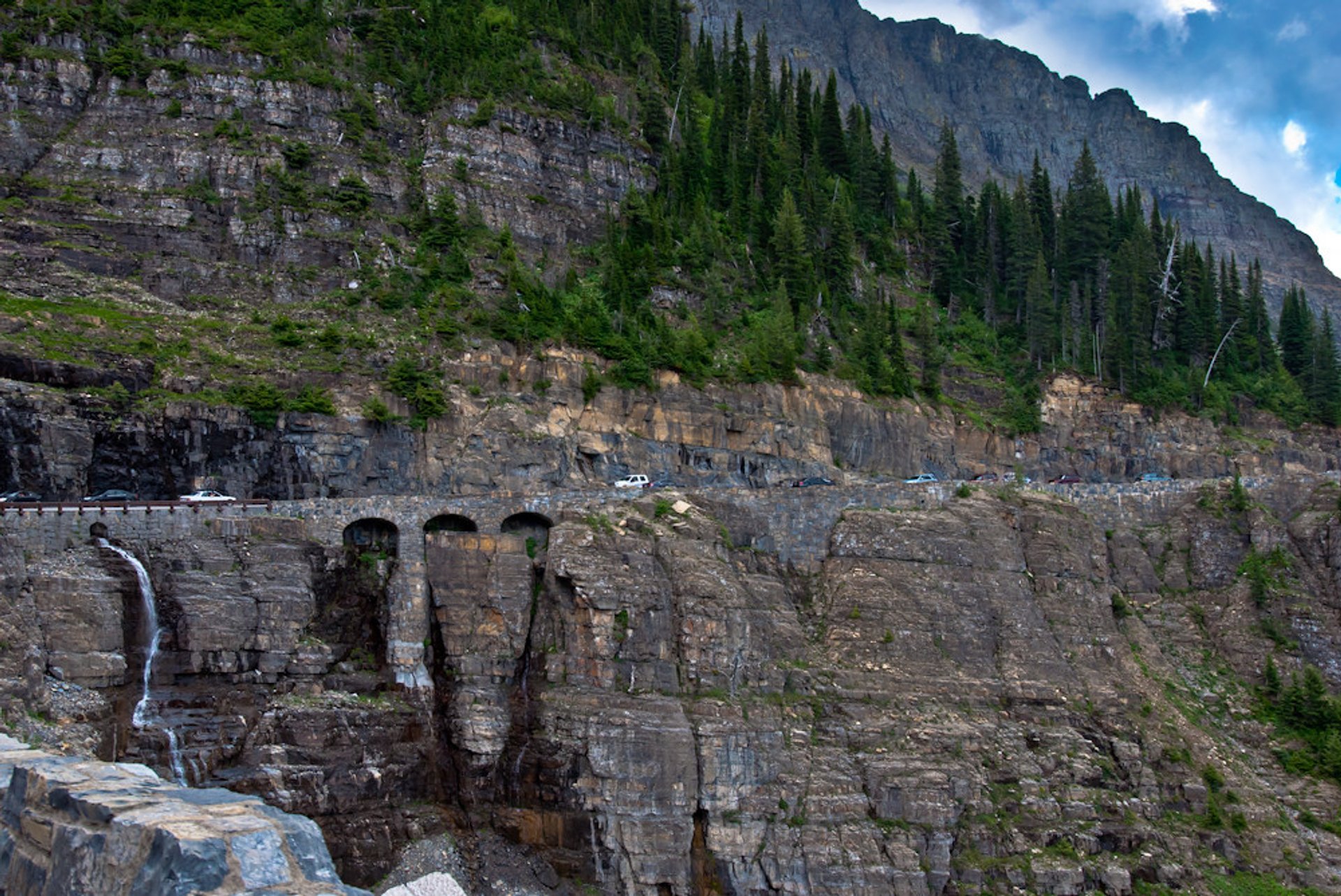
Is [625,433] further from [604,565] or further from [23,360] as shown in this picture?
[23,360]

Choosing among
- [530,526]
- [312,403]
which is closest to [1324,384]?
[530,526]

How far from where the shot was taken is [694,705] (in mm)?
43531

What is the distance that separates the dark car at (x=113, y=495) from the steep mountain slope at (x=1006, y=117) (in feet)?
337

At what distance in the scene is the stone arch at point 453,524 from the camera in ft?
153

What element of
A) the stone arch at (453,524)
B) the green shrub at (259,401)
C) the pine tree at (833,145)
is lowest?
the stone arch at (453,524)

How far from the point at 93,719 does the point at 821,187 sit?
2486 inches

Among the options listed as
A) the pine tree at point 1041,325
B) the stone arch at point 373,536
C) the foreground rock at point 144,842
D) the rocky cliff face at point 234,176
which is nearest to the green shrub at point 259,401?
the stone arch at point 373,536

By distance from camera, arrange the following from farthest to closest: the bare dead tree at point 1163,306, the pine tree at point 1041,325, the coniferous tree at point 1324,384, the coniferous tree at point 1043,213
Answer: the coniferous tree at point 1043,213 < the bare dead tree at point 1163,306 < the coniferous tree at point 1324,384 < the pine tree at point 1041,325

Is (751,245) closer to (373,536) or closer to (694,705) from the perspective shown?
(373,536)

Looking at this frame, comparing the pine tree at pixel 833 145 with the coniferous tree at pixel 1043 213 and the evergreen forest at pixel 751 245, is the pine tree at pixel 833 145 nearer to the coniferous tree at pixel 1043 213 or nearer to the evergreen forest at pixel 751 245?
the evergreen forest at pixel 751 245

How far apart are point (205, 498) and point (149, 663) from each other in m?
7.65

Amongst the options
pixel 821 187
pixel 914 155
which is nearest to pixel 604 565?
pixel 821 187

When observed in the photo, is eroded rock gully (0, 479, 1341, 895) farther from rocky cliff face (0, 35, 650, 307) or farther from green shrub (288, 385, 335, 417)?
rocky cliff face (0, 35, 650, 307)

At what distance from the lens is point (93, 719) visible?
3541 centimetres
